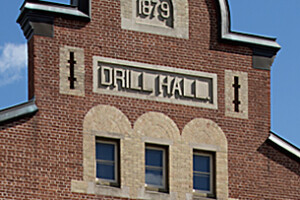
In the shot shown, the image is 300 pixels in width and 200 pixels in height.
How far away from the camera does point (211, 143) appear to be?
33.3 metres

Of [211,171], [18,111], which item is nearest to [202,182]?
[211,171]

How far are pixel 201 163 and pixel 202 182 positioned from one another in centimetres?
54

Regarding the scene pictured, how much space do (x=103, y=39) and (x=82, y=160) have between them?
353 centimetres

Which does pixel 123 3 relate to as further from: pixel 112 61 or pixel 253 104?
pixel 253 104

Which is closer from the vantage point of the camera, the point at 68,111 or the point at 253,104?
the point at 68,111

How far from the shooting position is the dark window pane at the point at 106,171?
3181cm

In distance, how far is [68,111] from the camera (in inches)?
1250

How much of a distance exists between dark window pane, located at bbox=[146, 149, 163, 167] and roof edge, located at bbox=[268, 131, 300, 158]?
3.53 meters

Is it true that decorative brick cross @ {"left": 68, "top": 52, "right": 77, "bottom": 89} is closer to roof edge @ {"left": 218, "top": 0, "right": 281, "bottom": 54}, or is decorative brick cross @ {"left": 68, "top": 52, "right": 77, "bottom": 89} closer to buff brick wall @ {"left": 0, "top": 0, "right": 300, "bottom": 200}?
buff brick wall @ {"left": 0, "top": 0, "right": 300, "bottom": 200}

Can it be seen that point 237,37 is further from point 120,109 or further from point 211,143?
point 120,109

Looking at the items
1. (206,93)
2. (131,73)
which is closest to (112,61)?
(131,73)

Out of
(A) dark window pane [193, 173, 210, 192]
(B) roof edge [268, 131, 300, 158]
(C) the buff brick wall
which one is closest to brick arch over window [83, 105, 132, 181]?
(C) the buff brick wall

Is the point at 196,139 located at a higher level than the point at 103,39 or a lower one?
lower

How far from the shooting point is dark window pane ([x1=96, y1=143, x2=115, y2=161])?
105ft
